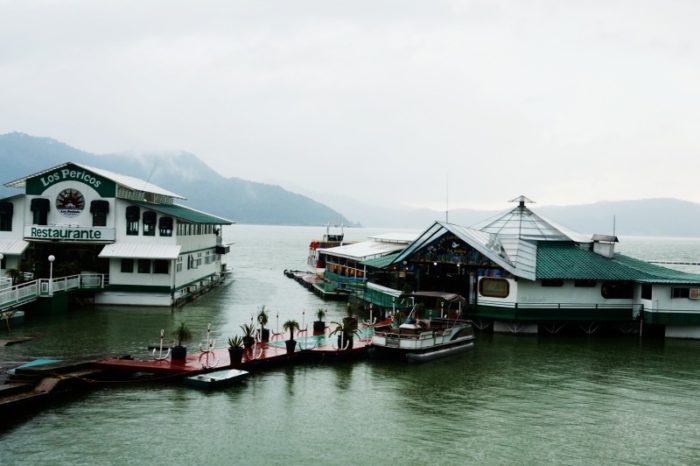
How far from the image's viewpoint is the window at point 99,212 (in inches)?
1970

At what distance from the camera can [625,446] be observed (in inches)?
857

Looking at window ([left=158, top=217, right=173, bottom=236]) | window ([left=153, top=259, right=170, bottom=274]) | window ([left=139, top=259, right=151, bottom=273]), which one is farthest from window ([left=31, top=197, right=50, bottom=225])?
window ([left=153, top=259, right=170, bottom=274])

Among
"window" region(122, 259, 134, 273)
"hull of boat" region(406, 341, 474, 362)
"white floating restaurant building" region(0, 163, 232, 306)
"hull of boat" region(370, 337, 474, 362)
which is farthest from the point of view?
"window" region(122, 259, 134, 273)

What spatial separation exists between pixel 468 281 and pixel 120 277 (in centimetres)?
2679

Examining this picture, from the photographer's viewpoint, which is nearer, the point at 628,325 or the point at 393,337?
the point at 393,337

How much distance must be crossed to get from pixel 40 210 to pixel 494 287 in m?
35.3

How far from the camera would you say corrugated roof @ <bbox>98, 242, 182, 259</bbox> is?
47.9m

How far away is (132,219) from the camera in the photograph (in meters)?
50.2

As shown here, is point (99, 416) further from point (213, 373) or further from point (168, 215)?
point (168, 215)

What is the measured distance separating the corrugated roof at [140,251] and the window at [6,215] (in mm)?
8297

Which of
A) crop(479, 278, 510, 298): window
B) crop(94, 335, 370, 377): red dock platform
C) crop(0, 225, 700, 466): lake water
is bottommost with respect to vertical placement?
crop(0, 225, 700, 466): lake water

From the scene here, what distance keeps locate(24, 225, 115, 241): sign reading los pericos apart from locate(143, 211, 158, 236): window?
249 centimetres

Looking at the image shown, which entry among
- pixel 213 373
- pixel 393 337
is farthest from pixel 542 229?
pixel 213 373

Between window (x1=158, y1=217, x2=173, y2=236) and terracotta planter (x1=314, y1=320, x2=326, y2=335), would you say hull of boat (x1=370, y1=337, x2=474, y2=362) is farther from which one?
window (x1=158, y1=217, x2=173, y2=236)
